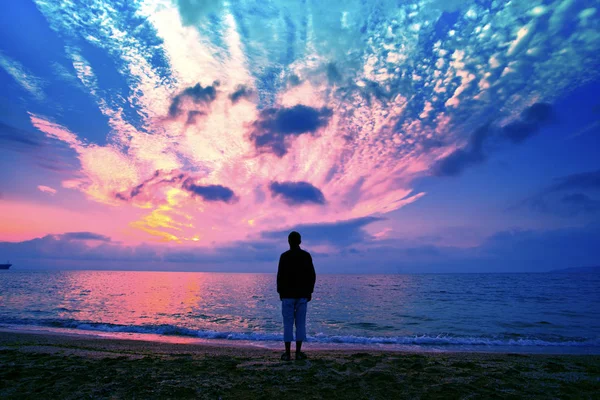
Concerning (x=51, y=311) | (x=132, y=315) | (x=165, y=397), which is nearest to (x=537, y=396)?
(x=165, y=397)

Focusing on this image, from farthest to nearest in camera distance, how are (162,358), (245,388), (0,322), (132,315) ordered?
(132,315) < (0,322) < (162,358) < (245,388)

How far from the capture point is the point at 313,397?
4.95m

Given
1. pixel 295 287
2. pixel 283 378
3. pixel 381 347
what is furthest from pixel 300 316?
pixel 381 347

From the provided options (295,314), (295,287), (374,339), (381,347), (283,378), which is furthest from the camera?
(374,339)

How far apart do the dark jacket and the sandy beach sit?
62.2 inches

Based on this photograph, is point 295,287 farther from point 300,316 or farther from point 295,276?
point 300,316

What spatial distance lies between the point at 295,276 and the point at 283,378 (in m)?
2.24

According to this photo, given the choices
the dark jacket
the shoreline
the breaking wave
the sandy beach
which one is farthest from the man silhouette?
the breaking wave

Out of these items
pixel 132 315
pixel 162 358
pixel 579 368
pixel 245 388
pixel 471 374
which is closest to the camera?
pixel 245 388

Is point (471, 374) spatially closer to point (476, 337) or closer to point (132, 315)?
point (476, 337)

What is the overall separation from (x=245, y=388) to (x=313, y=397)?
1.22 metres

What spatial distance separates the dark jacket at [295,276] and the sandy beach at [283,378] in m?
1.58

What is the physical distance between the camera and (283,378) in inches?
234

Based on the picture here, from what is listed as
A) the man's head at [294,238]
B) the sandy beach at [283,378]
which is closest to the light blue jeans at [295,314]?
the sandy beach at [283,378]
